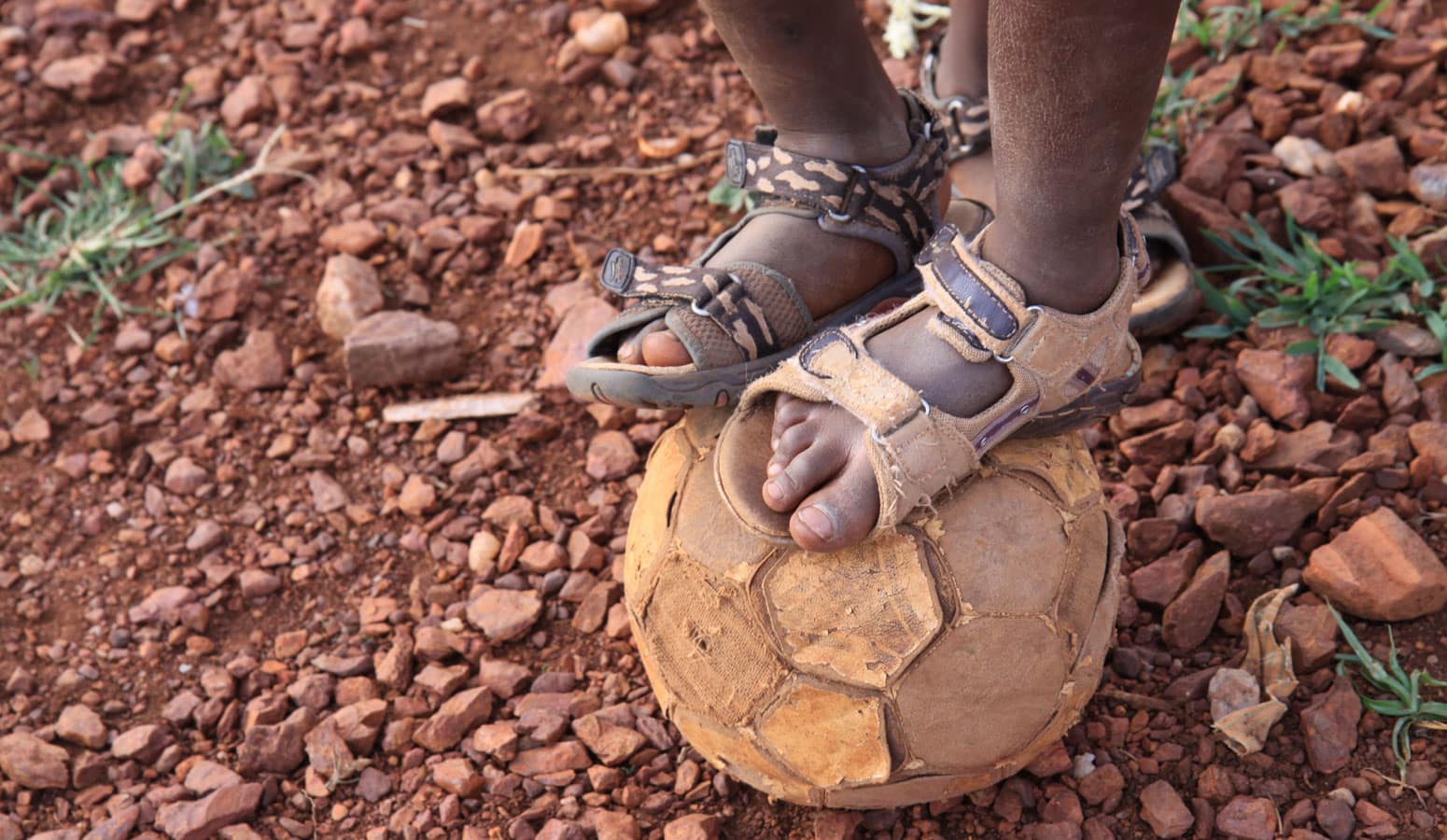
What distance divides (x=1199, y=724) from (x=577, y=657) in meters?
→ 1.16

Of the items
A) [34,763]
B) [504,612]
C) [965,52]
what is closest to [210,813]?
[34,763]

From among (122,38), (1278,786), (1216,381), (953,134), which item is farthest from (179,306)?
(1278,786)

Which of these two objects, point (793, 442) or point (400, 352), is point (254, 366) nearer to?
point (400, 352)

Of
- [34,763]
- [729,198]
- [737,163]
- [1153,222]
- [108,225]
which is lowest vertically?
[34,763]

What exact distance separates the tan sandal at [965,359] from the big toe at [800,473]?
4cm

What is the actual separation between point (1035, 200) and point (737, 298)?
0.54 m

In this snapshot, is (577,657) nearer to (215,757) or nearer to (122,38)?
(215,757)

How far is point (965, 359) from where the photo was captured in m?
1.91

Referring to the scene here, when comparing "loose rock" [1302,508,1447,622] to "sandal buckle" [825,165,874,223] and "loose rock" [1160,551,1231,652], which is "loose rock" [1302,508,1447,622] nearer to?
"loose rock" [1160,551,1231,652]

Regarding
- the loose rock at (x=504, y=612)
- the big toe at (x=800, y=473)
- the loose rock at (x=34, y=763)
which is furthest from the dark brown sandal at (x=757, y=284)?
the loose rock at (x=34, y=763)

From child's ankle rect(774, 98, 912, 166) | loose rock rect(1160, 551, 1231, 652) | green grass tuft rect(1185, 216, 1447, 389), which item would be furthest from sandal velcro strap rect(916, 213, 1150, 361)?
green grass tuft rect(1185, 216, 1447, 389)

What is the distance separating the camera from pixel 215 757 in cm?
239

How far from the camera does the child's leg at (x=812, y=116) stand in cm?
210

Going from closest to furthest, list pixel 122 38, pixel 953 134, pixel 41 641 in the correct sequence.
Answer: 1. pixel 41 641
2. pixel 953 134
3. pixel 122 38
